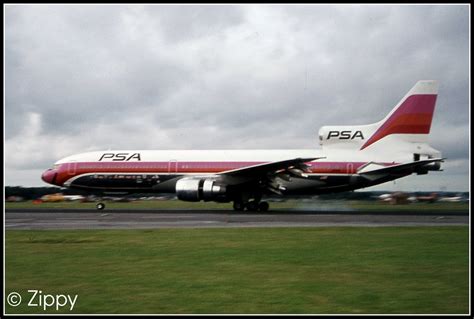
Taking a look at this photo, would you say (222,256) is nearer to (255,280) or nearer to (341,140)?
(255,280)

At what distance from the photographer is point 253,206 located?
92.5 feet

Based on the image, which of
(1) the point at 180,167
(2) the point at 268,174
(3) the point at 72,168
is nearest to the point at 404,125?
(2) the point at 268,174

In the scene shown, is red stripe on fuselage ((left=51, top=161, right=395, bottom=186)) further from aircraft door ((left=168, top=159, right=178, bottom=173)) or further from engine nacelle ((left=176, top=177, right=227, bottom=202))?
engine nacelle ((left=176, top=177, right=227, bottom=202))

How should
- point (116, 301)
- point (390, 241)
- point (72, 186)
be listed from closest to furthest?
point (116, 301), point (390, 241), point (72, 186)

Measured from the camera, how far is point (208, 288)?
7758mm

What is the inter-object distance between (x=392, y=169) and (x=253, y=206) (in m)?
7.62

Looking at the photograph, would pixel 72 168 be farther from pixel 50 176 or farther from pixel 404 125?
pixel 404 125

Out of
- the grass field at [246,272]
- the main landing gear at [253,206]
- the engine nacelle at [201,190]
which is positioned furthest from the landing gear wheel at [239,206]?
the grass field at [246,272]

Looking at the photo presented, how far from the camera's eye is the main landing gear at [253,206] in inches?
1110

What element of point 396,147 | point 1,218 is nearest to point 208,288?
point 1,218

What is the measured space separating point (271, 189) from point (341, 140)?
4.83 m

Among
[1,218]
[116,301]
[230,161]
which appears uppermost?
[230,161]

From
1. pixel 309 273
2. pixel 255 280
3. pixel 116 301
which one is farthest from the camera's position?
pixel 309 273

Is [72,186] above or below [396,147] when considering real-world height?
below
